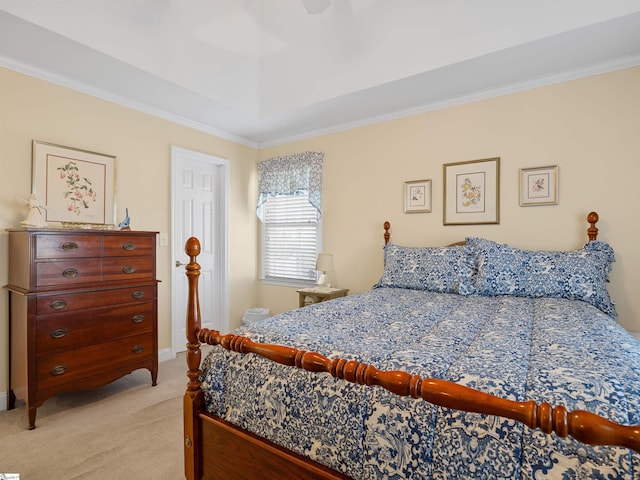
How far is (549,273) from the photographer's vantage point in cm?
228

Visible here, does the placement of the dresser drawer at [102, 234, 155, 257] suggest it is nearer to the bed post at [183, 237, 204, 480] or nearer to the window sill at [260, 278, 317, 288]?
the bed post at [183, 237, 204, 480]

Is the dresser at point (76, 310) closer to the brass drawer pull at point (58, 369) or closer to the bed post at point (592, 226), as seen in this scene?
the brass drawer pull at point (58, 369)

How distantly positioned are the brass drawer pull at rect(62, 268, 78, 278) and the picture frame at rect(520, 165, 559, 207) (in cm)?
342

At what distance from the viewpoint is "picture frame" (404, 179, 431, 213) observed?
126 inches

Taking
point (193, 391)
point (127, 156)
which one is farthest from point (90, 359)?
point (127, 156)

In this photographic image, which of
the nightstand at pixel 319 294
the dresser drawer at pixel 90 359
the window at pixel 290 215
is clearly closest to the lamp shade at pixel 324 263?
the nightstand at pixel 319 294

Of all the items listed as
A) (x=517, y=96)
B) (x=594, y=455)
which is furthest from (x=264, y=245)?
(x=594, y=455)

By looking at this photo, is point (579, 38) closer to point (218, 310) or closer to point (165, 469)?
point (165, 469)

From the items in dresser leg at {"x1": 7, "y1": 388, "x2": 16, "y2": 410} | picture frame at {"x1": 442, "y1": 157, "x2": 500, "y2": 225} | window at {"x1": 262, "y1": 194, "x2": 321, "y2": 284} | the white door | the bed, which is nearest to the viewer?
the bed

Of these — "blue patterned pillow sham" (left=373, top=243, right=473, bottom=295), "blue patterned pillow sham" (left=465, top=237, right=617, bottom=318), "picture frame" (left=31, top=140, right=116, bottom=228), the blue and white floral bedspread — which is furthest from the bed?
"picture frame" (left=31, top=140, right=116, bottom=228)

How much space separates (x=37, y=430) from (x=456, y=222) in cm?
342

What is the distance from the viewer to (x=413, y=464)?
896 millimetres

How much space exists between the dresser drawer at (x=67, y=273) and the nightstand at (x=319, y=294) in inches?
71.8

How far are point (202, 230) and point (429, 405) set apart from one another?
340cm
